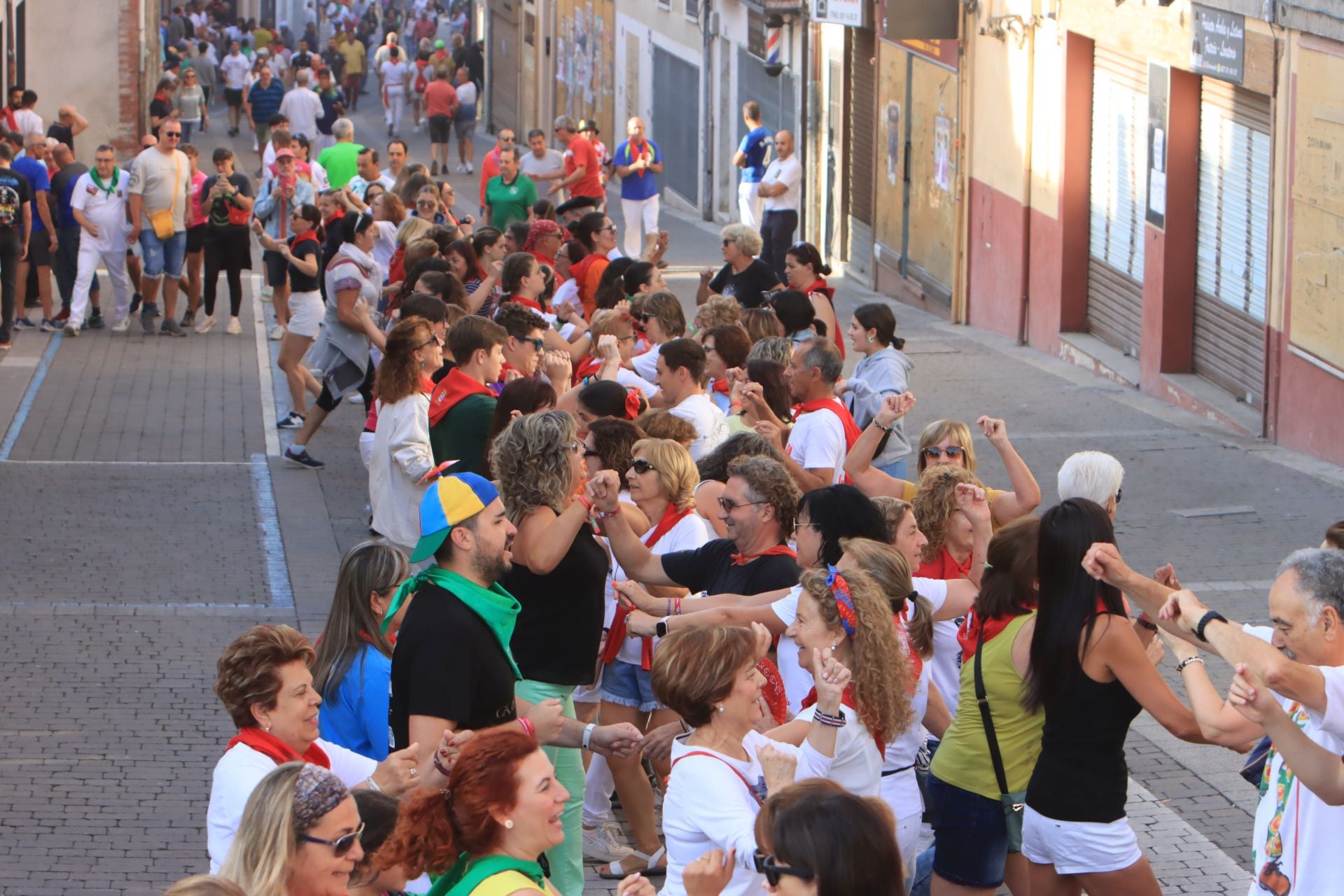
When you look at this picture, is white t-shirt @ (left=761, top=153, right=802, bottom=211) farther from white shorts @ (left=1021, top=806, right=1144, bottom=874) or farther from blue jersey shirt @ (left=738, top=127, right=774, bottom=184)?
white shorts @ (left=1021, top=806, right=1144, bottom=874)

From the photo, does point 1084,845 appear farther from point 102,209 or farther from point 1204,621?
point 102,209

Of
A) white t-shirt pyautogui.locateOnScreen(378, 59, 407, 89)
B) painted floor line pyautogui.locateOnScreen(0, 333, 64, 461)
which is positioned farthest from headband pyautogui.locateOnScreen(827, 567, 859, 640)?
white t-shirt pyautogui.locateOnScreen(378, 59, 407, 89)

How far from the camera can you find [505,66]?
47250 mm

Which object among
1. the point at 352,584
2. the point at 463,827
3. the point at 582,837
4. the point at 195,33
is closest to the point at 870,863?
the point at 463,827

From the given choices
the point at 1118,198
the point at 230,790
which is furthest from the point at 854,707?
the point at 1118,198

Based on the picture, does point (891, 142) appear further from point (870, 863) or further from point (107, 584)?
point (870, 863)

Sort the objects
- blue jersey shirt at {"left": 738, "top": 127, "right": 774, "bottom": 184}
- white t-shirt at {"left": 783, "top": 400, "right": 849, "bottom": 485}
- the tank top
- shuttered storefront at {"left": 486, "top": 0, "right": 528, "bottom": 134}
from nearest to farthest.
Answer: the tank top → white t-shirt at {"left": 783, "top": 400, "right": 849, "bottom": 485} → blue jersey shirt at {"left": 738, "top": 127, "right": 774, "bottom": 184} → shuttered storefront at {"left": 486, "top": 0, "right": 528, "bottom": 134}

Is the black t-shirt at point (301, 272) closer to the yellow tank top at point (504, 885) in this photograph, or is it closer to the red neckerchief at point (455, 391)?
the red neckerchief at point (455, 391)

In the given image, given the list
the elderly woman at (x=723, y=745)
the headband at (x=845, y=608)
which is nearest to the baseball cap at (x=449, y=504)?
the elderly woman at (x=723, y=745)

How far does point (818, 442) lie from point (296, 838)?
4817 mm

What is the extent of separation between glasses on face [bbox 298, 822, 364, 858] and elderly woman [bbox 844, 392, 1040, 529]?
11.6 ft

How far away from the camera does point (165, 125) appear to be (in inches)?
751

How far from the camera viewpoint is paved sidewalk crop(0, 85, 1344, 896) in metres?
7.48

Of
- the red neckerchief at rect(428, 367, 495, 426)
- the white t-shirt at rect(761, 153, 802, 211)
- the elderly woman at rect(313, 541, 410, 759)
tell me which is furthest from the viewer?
the white t-shirt at rect(761, 153, 802, 211)
